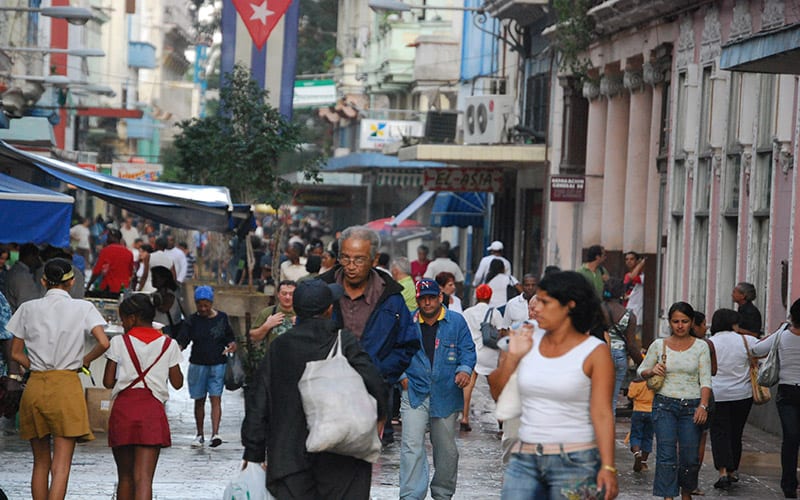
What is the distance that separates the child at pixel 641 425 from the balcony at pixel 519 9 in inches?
751

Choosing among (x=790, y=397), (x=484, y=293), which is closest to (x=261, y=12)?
(x=484, y=293)

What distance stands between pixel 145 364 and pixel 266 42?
719 inches

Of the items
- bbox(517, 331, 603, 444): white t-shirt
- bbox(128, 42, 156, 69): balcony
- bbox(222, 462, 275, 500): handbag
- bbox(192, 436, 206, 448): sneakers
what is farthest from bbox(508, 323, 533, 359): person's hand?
bbox(128, 42, 156, 69): balcony

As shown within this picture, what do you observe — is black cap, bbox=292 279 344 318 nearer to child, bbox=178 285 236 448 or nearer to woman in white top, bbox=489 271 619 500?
woman in white top, bbox=489 271 619 500

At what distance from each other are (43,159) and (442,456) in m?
6.84

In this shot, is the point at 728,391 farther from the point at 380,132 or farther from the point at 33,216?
the point at 380,132

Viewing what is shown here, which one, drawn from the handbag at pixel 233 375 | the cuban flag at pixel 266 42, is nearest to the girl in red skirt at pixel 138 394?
the handbag at pixel 233 375

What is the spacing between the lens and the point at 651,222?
25250 millimetres

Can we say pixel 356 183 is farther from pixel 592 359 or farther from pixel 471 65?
pixel 592 359

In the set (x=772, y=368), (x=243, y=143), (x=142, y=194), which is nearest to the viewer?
(x=772, y=368)

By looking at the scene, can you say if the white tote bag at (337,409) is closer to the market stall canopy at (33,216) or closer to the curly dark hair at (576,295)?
the curly dark hair at (576,295)

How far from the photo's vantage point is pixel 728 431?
13.9 m

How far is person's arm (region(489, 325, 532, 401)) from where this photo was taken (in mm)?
7371

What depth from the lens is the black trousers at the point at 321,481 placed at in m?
8.01
